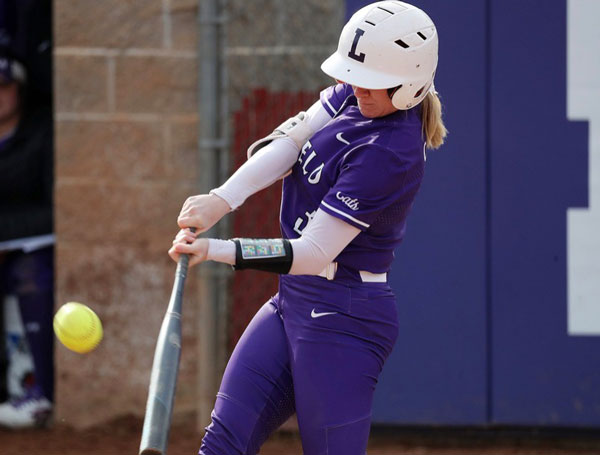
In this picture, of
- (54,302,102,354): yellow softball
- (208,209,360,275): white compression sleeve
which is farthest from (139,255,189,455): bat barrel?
(54,302,102,354): yellow softball

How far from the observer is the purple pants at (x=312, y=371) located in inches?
126

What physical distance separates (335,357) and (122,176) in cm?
266

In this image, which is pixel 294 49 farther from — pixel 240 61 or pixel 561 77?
pixel 561 77

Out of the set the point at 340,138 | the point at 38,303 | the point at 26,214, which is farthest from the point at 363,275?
the point at 26,214

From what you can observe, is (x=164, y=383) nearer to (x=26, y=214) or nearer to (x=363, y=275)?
(x=363, y=275)

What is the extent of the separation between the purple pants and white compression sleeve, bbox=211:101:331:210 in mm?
326

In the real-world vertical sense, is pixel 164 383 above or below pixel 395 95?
below

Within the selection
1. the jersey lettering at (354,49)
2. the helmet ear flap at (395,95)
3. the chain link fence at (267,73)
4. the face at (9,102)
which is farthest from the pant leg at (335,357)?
the face at (9,102)

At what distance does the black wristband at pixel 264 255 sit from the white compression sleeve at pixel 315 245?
2cm

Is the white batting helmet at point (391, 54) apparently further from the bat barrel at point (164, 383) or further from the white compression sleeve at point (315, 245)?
the bat barrel at point (164, 383)

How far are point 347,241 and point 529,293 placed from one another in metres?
2.49

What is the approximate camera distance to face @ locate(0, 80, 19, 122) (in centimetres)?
620

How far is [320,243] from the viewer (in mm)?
3139

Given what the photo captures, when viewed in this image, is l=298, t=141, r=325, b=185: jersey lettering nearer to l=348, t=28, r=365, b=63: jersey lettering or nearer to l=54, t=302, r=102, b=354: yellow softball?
l=348, t=28, r=365, b=63: jersey lettering
